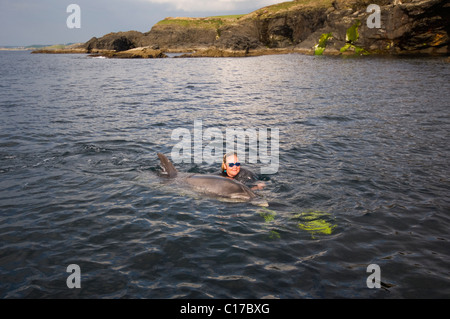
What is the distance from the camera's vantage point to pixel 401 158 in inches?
461

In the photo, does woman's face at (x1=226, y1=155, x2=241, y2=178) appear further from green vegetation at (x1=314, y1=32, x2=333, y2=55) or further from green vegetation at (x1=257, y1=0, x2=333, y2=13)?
green vegetation at (x1=257, y1=0, x2=333, y2=13)

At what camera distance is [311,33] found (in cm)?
10544

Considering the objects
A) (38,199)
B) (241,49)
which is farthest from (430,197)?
(241,49)

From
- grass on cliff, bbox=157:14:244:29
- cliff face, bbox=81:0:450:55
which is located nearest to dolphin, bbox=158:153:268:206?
cliff face, bbox=81:0:450:55

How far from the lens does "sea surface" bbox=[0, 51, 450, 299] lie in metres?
5.59

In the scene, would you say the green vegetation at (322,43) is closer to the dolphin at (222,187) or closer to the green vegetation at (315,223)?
the dolphin at (222,187)

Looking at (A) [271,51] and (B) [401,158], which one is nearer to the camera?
(B) [401,158]

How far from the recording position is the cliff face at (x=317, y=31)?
2137 inches

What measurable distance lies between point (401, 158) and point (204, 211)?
8320 mm

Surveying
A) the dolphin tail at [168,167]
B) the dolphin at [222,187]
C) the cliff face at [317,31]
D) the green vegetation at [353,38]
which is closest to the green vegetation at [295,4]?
the cliff face at [317,31]

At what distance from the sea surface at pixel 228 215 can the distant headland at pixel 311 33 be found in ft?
156

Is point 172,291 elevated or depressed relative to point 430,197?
depressed
